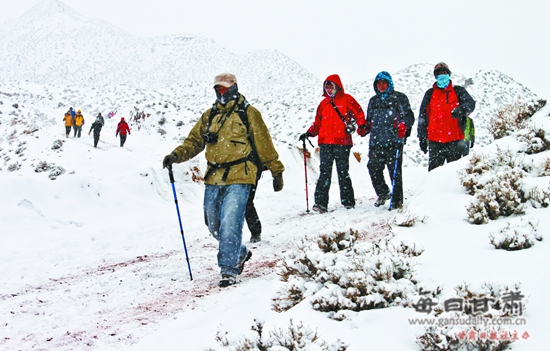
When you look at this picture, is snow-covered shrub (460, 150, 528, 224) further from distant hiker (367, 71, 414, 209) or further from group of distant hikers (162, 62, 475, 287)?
distant hiker (367, 71, 414, 209)

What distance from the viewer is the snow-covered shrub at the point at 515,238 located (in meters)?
3.47

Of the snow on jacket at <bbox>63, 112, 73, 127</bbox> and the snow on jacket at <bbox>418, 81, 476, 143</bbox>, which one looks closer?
the snow on jacket at <bbox>418, 81, 476, 143</bbox>

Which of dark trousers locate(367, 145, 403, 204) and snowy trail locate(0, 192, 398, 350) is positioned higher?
dark trousers locate(367, 145, 403, 204)

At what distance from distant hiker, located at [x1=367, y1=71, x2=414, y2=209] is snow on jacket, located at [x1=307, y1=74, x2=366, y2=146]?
11.6 inches

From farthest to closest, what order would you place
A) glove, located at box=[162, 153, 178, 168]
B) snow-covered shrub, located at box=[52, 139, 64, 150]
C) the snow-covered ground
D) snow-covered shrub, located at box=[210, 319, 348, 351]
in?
snow-covered shrub, located at box=[52, 139, 64, 150]
glove, located at box=[162, 153, 178, 168]
the snow-covered ground
snow-covered shrub, located at box=[210, 319, 348, 351]

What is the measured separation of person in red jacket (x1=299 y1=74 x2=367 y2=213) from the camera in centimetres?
798

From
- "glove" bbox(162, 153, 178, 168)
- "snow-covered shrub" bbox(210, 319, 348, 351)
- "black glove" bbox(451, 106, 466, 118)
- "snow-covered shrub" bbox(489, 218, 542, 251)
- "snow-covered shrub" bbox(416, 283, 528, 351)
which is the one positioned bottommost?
"snow-covered shrub" bbox(210, 319, 348, 351)

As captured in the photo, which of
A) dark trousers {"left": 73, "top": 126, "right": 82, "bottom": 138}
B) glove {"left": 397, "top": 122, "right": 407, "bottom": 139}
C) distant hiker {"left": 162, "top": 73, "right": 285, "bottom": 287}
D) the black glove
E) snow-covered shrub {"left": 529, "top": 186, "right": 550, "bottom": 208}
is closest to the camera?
snow-covered shrub {"left": 529, "top": 186, "right": 550, "bottom": 208}

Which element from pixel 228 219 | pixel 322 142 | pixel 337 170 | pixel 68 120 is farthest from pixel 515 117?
pixel 68 120

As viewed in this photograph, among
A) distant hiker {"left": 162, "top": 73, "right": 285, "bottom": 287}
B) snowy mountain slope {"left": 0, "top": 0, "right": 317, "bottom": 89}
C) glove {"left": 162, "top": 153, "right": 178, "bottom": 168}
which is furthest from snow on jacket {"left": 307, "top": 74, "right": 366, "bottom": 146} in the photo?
snowy mountain slope {"left": 0, "top": 0, "right": 317, "bottom": 89}

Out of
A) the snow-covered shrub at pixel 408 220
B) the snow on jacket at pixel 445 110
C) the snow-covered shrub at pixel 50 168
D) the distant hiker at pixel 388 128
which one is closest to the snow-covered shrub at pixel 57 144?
the snow-covered shrub at pixel 50 168

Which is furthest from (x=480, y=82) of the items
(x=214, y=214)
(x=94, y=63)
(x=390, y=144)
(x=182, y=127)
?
(x=94, y=63)

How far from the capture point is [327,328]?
2697mm

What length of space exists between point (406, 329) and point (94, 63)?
82.2m
